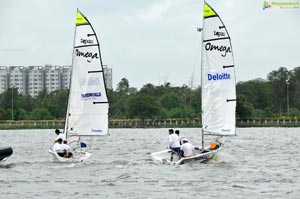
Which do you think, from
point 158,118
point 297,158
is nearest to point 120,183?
point 297,158

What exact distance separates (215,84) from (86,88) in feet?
23.8

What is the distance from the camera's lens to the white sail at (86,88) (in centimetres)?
4488

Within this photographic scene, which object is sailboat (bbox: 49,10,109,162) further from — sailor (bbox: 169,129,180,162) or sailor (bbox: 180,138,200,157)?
sailor (bbox: 180,138,200,157)

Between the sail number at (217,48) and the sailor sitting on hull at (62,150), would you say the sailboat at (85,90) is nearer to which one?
the sailor sitting on hull at (62,150)

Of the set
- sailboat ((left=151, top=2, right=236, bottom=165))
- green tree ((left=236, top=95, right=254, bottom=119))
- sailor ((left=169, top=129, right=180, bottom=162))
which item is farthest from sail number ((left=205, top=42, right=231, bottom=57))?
green tree ((left=236, top=95, right=254, bottom=119))

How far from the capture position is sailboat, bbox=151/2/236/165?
42.7 m

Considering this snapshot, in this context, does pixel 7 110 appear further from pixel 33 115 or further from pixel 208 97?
pixel 208 97

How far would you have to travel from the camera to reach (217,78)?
43.3 m

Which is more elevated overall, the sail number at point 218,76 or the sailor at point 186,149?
the sail number at point 218,76

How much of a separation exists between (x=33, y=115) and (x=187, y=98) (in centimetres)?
3734

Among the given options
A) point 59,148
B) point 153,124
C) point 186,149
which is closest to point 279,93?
point 153,124

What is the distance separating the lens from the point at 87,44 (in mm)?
44875

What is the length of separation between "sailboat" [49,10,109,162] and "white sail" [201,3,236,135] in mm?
5880

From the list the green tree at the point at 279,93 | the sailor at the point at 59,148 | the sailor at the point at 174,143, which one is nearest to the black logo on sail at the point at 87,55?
the sailor at the point at 59,148
